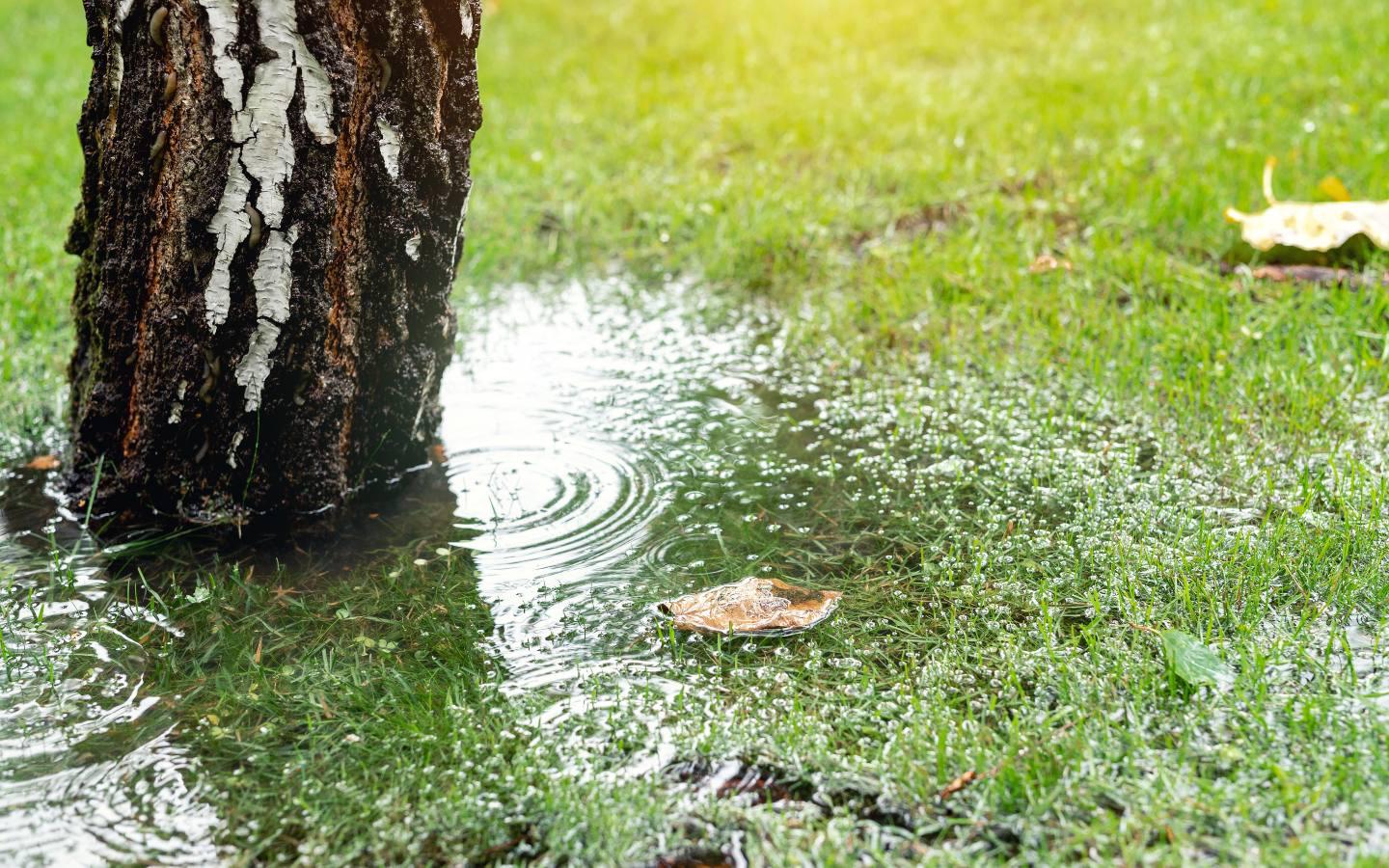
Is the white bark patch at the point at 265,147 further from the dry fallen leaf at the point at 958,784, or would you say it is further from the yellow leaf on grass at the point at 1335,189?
the yellow leaf on grass at the point at 1335,189

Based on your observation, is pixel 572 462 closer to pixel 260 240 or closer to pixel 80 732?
pixel 260 240

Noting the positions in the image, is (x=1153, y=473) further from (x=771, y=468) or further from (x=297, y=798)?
(x=297, y=798)

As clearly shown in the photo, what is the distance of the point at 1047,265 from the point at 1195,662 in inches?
89.2

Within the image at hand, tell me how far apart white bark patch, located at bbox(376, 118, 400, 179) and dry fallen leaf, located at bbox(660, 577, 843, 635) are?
1.11 m

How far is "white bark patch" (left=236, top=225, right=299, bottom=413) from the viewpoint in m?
2.39

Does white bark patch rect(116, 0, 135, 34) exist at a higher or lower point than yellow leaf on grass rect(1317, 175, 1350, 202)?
higher

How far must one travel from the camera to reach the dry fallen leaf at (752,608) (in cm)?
219

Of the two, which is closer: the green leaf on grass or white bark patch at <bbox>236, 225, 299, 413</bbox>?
the green leaf on grass

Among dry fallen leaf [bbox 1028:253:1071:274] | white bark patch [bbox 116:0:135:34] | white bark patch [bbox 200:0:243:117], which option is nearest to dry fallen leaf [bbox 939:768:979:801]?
white bark patch [bbox 200:0:243:117]

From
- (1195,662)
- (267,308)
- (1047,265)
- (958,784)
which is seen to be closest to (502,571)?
(267,308)

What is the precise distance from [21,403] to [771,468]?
2111 mm

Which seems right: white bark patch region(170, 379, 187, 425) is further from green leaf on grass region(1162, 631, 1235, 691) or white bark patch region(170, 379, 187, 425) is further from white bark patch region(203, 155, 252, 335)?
green leaf on grass region(1162, 631, 1235, 691)

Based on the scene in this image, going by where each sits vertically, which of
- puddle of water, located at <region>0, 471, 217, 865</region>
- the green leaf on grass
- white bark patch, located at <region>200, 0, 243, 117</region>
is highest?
→ white bark patch, located at <region>200, 0, 243, 117</region>

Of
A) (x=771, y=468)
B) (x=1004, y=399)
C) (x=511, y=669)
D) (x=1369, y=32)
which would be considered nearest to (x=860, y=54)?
(x=1369, y=32)
